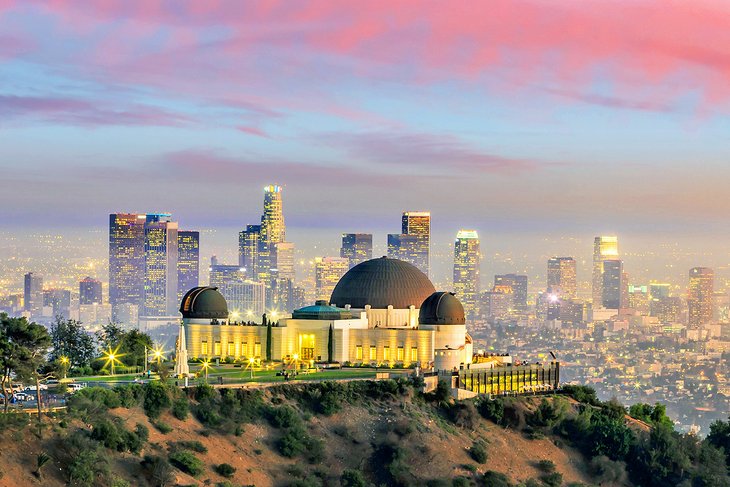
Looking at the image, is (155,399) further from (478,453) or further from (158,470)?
(478,453)

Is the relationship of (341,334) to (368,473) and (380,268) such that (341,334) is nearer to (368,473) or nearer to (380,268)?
(380,268)

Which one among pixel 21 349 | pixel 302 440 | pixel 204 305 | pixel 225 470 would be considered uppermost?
pixel 204 305

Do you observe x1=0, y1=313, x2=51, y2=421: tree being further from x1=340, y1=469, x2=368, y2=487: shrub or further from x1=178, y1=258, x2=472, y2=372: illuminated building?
x1=178, y1=258, x2=472, y2=372: illuminated building

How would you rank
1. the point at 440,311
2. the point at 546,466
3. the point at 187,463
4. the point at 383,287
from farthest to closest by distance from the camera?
the point at 383,287, the point at 440,311, the point at 546,466, the point at 187,463

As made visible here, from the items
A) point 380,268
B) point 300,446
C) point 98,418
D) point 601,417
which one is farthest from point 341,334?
point 98,418

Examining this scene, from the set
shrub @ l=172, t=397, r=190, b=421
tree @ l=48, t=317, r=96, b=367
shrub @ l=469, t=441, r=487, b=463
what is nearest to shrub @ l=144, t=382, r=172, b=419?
shrub @ l=172, t=397, r=190, b=421

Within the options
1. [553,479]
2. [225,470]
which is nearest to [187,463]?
[225,470]
